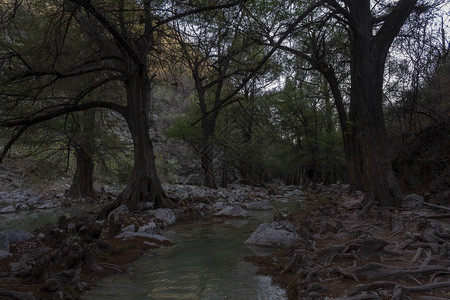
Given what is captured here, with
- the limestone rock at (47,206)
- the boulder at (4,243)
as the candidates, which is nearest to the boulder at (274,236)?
the boulder at (4,243)

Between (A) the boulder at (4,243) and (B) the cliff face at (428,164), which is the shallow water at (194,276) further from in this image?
(B) the cliff face at (428,164)

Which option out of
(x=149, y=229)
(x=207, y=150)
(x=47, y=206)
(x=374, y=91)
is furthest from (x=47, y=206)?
(x=374, y=91)

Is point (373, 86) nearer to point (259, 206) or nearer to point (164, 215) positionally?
point (259, 206)

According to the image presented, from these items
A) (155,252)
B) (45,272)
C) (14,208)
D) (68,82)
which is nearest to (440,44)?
(155,252)

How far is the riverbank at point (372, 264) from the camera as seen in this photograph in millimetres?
3480

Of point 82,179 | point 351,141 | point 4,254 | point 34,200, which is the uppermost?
point 351,141

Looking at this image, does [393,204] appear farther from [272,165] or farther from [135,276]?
[272,165]

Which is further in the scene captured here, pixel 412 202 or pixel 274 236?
pixel 412 202

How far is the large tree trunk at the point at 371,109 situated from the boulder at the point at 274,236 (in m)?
2.87

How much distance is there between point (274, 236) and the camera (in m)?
7.11

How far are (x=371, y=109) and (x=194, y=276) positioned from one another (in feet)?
21.6

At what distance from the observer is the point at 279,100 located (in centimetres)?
2673

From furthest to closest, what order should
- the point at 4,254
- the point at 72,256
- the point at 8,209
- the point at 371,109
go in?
1. the point at 8,209
2. the point at 371,109
3. the point at 4,254
4. the point at 72,256

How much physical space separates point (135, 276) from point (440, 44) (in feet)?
31.2
